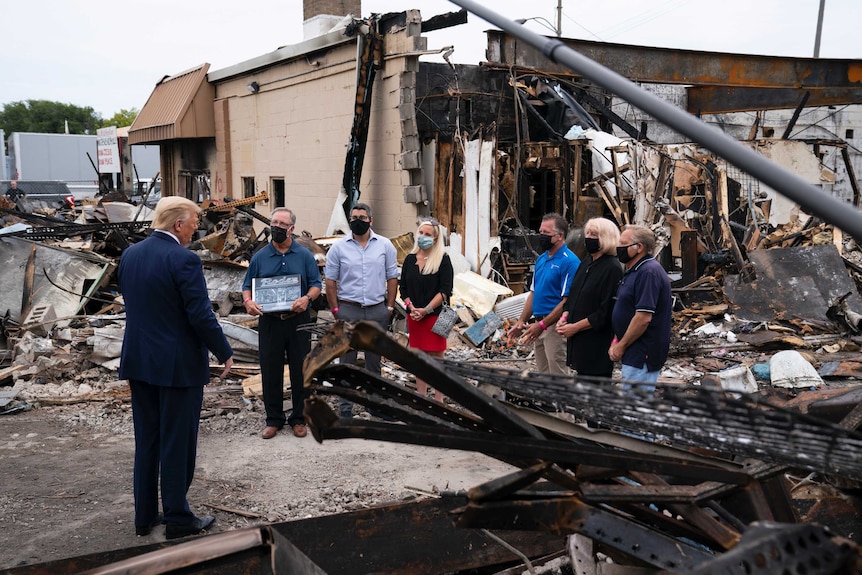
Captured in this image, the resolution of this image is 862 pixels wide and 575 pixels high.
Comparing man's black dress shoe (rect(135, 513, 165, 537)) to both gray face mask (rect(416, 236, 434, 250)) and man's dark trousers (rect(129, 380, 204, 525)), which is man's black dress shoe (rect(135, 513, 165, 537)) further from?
gray face mask (rect(416, 236, 434, 250))

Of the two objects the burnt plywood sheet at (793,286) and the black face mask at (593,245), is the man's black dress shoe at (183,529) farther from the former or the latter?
the burnt plywood sheet at (793,286)

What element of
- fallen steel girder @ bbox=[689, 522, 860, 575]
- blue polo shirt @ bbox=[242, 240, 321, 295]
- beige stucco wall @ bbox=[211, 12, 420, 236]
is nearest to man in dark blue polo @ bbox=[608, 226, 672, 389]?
blue polo shirt @ bbox=[242, 240, 321, 295]

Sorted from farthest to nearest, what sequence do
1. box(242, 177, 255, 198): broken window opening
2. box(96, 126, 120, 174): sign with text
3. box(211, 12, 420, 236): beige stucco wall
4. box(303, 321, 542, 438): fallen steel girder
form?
box(96, 126, 120, 174): sign with text → box(242, 177, 255, 198): broken window opening → box(211, 12, 420, 236): beige stucco wall → box(303, 321, 542, 438): fallen steel girder

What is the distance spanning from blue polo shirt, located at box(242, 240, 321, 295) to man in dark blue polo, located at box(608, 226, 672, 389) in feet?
8.96

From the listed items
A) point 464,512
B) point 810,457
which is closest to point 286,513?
point 464,512

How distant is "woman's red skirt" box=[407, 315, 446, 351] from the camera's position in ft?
21.7

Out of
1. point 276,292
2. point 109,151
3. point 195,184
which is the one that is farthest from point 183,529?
point 109,151

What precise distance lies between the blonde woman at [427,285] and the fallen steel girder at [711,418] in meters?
4.40

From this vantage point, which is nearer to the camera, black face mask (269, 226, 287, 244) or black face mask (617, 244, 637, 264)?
black face mask (617, 244, 637, 264)

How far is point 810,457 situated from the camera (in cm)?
197

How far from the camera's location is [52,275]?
10188 millimetres

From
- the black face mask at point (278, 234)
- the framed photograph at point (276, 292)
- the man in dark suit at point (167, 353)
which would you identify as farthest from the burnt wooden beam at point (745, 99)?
the man in dark suit at point (167, 353)

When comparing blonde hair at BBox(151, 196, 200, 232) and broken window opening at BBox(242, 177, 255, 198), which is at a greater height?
broken window opening at BBox(242, 177, 255, 198)

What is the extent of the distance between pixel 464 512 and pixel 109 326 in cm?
790
